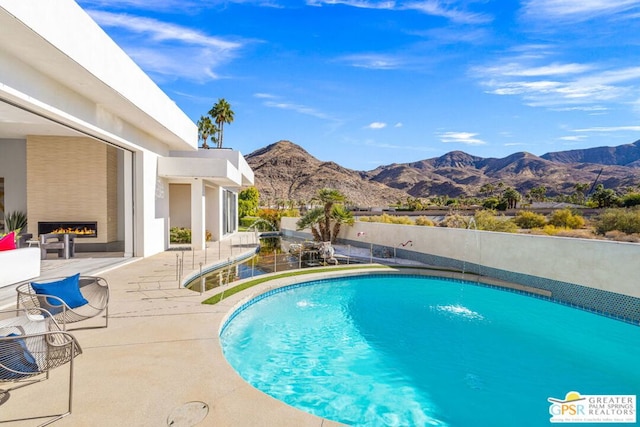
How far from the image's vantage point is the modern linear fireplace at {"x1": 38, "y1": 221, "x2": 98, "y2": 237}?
13790 millimetres

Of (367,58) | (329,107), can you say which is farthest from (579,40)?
(329,107)

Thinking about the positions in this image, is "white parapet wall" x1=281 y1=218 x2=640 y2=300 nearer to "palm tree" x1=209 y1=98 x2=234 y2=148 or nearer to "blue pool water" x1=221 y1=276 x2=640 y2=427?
"blue pool water" x1=221 y1=276 x2=640 y2=427

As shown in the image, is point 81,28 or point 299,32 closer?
point 81,28

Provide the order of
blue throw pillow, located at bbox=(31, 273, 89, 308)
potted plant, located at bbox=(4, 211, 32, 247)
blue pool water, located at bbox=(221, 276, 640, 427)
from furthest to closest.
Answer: potted plant, located at bbox=(4, 211, 32, 247), blue throw pillow, located at bbox=(31, 273, 89, 308), blue pool water, located at bbox=(221, 276, 640, 427)

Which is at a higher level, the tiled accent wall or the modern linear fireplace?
the tiled accent wall

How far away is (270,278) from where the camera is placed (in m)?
10.4

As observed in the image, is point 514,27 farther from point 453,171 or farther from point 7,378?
point 453,171

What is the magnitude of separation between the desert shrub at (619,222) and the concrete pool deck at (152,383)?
58.3 ft

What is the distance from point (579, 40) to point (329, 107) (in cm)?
3828

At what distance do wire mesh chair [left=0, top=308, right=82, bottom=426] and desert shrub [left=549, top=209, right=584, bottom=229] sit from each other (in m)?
22.0

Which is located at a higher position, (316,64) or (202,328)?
(316,64)

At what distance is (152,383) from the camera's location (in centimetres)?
394

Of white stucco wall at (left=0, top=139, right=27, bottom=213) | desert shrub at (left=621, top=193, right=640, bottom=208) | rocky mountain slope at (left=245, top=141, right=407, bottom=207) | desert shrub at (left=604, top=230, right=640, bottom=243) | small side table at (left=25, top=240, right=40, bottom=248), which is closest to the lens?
small side table at (left=25, top=240, right=40, bottom=248)

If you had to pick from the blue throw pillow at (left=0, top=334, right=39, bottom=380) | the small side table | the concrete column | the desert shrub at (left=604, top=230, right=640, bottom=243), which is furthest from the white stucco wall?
the desert shrub at (left=604, top=230, right=640, bottom=243)
